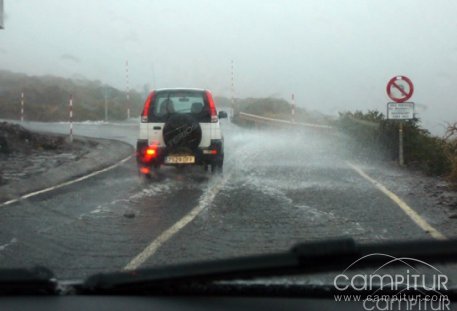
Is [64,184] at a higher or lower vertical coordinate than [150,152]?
lower

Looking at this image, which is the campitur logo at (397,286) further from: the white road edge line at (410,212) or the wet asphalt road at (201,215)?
the white road edge line at (410,212)

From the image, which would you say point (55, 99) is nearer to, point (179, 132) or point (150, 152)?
point (150, 152)

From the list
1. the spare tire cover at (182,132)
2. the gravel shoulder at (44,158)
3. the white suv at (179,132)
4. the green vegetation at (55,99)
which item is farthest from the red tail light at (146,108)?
the green vegetation at (55,99)

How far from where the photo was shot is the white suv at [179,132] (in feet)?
38.2

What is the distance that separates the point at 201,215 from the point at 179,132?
4.05 m

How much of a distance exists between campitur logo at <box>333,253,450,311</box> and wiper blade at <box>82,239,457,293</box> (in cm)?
5

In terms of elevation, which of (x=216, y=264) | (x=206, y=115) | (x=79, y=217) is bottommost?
(x=79, y=217)

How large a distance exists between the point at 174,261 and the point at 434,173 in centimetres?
877

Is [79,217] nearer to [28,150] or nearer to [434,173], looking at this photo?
[434,173]

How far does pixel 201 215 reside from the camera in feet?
25.3

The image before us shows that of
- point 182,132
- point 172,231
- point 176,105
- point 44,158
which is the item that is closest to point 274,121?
point 44,158

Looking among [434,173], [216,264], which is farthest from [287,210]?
[434,173]

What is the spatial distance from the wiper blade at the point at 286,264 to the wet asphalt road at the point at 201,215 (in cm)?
131

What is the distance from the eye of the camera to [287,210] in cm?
802
